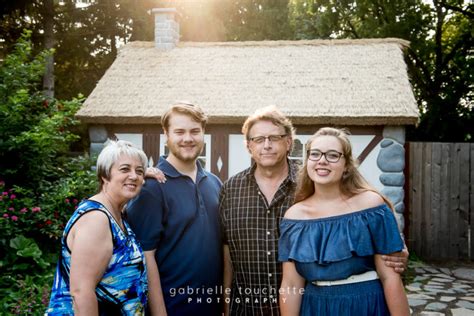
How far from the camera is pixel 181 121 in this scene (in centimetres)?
258

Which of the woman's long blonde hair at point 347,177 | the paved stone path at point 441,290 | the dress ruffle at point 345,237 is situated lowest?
the paved stone path at point 441,290

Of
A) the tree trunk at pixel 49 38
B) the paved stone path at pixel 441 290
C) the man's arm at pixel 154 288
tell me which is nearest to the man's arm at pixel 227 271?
the man's arm at pixel 154 288

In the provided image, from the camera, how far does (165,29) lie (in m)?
10.3

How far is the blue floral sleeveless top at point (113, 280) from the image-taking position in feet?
6.72

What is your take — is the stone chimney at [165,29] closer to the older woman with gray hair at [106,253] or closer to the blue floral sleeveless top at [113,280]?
the older woman with gray hair at [106,253]

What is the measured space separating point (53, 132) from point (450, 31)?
13.4m

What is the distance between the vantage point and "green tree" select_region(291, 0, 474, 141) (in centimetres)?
1173

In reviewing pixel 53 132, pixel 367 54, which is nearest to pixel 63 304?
pixel 53 132

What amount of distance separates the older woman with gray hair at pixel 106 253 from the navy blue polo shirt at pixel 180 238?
145 millimetres

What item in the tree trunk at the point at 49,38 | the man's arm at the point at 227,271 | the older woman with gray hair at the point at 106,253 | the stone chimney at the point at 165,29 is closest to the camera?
the older woman with gray hair at the point at 106,253

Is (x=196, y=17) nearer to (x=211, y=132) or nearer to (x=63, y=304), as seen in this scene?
(x=211, y=132)

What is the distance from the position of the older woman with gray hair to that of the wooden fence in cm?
700

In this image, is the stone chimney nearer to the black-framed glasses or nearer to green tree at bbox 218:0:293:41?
green tree at bbox 218:0:293:41

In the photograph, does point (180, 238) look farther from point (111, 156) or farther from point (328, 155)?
point (328, 155)
